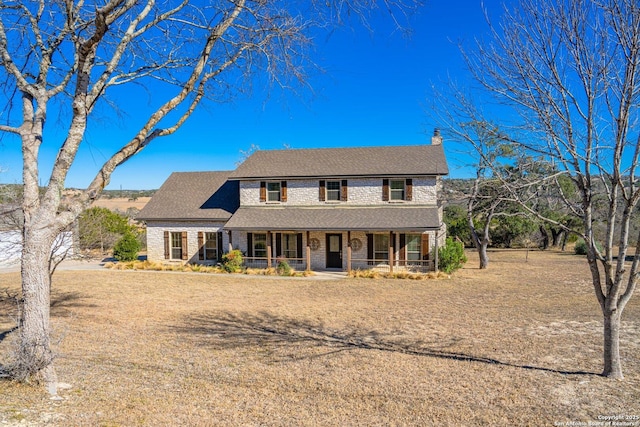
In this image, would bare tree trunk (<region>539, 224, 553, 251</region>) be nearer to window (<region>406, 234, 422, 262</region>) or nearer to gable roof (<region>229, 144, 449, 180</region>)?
gable roof (<region>229, 144, 449, 180</region>)

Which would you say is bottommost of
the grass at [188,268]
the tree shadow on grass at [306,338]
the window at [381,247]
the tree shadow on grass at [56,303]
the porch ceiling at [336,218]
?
the tree shadow on grass at [306,338]

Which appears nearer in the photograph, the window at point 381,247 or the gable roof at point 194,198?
the window at point 381,247

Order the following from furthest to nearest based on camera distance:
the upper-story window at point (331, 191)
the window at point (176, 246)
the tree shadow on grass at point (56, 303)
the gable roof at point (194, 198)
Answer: the window at point (176, 246) → the gable roof at point (194, 198) → the upper-story window at point (331, 191) → the tree shadow on grass at point (56, 303)

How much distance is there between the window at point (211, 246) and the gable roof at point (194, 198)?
1054 millimetres

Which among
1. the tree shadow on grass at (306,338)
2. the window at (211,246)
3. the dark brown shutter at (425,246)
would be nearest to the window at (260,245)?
the window at (211,246)

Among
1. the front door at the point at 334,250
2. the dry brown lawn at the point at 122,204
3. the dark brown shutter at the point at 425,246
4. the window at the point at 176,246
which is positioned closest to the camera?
the dark brown shutter at the point at 425,246

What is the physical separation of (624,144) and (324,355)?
20.6ft

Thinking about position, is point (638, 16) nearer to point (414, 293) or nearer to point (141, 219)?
point (414, 293)

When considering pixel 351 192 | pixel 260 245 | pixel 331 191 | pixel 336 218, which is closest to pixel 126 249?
pixel 260 245

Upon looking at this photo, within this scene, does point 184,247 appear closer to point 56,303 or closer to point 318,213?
point 318,213

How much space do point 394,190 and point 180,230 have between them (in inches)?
472

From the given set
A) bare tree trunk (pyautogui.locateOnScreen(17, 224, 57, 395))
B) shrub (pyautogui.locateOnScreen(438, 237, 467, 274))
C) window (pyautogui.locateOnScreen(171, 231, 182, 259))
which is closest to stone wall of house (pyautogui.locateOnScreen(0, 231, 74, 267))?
bare tree trunk (pyautogui.locateOnScreen(17, 224, 57, 395))

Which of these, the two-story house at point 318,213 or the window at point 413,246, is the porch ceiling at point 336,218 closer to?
the two-story house at point 318,213

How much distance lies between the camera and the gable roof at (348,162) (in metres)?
21.3
